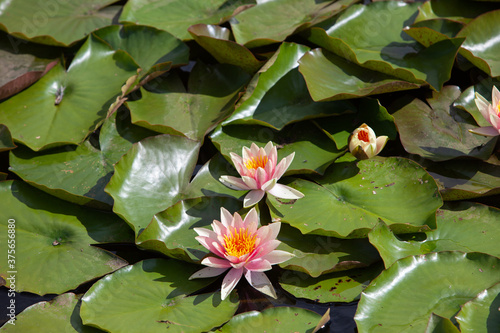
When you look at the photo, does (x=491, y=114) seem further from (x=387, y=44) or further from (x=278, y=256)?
(x=278, y=256)

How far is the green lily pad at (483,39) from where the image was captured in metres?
2.85

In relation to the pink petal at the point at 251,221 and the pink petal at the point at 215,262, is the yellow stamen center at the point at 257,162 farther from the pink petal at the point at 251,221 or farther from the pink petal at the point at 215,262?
the pink petal at the point at 215,262

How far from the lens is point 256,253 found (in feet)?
6.94

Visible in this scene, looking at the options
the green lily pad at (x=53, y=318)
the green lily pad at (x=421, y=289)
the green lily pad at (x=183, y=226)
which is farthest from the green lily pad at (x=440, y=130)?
the green lily pad at (x=53, y=318)

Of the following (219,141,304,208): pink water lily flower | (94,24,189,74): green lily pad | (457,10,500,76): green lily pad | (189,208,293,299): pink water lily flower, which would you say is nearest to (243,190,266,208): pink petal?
(219,141,304,208): pink water lily flower

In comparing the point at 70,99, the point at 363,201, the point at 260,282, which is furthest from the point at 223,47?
the point at 260,282

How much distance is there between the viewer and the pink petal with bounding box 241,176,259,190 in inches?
88.8

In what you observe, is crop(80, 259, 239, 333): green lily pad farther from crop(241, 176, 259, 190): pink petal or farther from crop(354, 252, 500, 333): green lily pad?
crop(354, 252, 500, 333): green lily pad

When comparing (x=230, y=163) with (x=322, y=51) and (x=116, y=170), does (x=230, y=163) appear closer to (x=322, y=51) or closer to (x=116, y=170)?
(x=116, y=170)

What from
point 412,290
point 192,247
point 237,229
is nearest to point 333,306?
point 412,290

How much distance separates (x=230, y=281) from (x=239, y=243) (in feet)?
0.61

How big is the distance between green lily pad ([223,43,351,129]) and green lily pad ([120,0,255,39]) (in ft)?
2.27

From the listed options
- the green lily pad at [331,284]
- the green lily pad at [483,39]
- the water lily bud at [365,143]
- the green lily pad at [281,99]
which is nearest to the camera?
the green lily pad at [331,284]

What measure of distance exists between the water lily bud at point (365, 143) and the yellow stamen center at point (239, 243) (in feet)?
2.64
